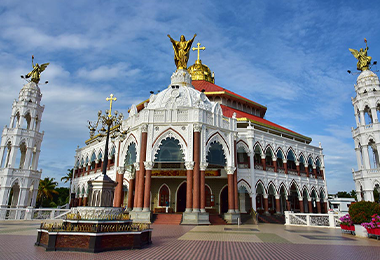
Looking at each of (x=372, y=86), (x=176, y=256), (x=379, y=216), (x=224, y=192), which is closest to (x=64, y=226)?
(x=176, y=256)

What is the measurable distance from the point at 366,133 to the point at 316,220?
22059mm

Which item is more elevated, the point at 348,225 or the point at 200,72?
the point at 200,72

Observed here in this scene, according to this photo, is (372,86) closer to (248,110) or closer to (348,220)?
(248,110)

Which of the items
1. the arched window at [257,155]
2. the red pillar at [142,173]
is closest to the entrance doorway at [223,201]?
the arched window at [257,155]

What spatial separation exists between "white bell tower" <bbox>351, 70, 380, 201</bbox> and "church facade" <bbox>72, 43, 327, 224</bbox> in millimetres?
5462

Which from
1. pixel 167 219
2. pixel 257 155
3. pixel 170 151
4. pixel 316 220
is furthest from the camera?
pixel 257 155

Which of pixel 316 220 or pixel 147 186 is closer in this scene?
pixel 316 220

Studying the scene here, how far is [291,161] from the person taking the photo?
36031mm

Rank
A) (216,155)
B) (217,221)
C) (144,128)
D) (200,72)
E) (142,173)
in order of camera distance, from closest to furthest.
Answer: (142,173), (217,221), (144,128), (216,155), (200,72)

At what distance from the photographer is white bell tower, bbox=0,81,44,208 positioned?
113 ft

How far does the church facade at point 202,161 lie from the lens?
75.6 feet

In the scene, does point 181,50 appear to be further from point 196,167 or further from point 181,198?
point 181,198

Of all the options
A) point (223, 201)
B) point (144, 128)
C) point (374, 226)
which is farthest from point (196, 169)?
point (374, 226)

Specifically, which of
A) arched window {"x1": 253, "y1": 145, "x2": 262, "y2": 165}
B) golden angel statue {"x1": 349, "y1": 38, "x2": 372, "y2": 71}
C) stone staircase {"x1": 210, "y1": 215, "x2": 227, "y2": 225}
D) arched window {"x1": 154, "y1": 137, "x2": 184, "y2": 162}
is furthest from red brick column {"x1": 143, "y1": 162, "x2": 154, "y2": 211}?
golden angel statue {"x1": 349, "y1": 38, "x2": 372, "y2": 71}
